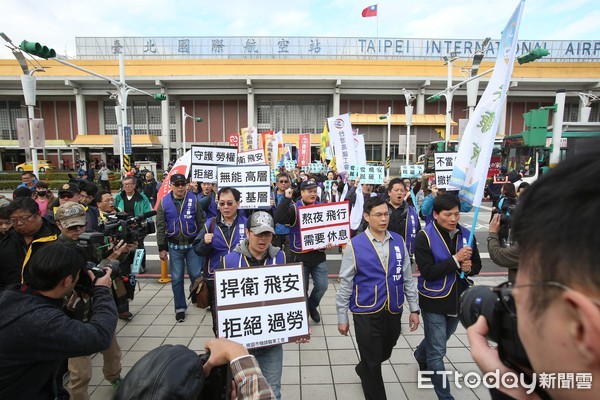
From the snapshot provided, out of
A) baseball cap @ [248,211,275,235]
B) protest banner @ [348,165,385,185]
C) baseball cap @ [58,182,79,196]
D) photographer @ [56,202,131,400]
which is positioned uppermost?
protest banner @ [348,165,385,185]

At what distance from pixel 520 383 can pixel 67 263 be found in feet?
6.85

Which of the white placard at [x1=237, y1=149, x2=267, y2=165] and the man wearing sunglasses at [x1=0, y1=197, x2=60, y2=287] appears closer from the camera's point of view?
the man wearing sunglasses at [x1=0, y1=197, x2=60, y2=287]

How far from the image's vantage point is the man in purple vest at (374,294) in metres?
2.86

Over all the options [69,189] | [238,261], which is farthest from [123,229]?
[69,189]

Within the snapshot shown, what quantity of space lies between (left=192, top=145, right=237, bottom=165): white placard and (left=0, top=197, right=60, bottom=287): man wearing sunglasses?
293 cm

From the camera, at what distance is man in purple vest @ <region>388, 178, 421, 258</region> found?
16.8 feet

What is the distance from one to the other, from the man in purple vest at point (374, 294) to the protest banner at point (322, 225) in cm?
166

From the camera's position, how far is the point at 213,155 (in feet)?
20.7

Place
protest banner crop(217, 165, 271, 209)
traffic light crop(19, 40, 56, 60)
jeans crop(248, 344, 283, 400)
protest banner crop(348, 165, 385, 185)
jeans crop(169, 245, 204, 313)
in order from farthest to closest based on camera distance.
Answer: traffic light crop(19, 40, 56, 60)
protest banner crop(348, 165, 385, 185)
protest banner crop(217, 165, 271, 209)
jeans crop(169, 245, 204, 313)
jeans crop(248, 344, 283, 400)

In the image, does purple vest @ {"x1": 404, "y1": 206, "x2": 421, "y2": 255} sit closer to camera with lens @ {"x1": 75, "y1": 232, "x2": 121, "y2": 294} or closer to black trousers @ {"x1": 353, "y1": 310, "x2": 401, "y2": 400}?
black trousers @ {"x1": 353, "y1": 310, "x2": 401, "y2": 400}

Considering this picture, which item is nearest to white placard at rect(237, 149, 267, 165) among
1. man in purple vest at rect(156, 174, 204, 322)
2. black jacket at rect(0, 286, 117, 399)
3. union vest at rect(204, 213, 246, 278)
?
man in purple vest at rect(156, 174, 204, 322)

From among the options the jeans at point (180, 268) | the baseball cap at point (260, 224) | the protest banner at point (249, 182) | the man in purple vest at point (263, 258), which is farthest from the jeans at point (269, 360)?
the protest banner at point (249, 182)

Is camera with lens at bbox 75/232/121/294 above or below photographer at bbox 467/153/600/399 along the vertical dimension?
below

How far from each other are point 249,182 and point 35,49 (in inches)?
250
